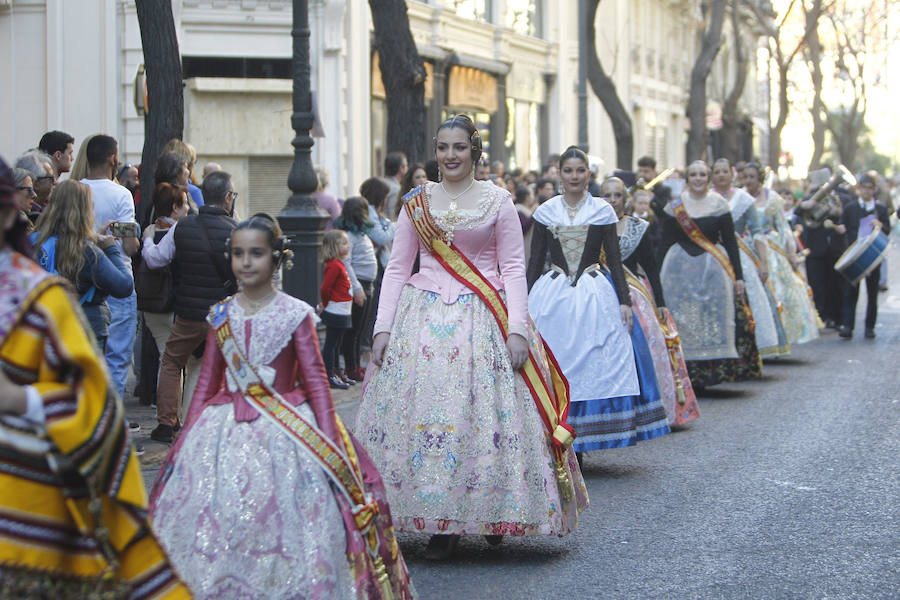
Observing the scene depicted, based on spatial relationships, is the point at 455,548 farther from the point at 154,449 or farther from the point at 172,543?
the point at 154,449

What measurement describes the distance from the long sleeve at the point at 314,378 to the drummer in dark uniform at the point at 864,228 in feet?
41.3

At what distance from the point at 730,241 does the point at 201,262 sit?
5084mm

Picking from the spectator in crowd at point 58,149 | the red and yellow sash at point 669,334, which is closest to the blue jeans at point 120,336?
the spectator in crowd at point 58,149

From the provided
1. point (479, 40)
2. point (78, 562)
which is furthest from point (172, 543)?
point (479, 40)

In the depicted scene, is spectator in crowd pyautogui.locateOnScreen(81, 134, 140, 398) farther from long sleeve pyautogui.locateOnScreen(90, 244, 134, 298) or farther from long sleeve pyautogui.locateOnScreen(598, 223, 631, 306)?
long sleeve pyautogui.locateOnScreen(598, 223, 631, 306)

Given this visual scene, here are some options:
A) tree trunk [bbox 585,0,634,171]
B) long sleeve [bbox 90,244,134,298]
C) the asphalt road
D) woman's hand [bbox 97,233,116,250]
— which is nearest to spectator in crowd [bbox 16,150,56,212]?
woman's hand [bbox 97,233,116,250]

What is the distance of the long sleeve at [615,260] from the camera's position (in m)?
8.19

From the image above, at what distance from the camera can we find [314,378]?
4.68 metres

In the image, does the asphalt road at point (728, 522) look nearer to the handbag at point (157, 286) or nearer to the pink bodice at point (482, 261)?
the handbag at point (157, 286)

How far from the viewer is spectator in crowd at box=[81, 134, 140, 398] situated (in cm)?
874

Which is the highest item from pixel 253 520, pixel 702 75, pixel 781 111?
pixel 781 111

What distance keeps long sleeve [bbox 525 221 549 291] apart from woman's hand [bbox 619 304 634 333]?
0.53 metres

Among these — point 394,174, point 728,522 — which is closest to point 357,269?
point 394,174

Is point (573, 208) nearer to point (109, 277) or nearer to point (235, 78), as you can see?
point (109, 277)
